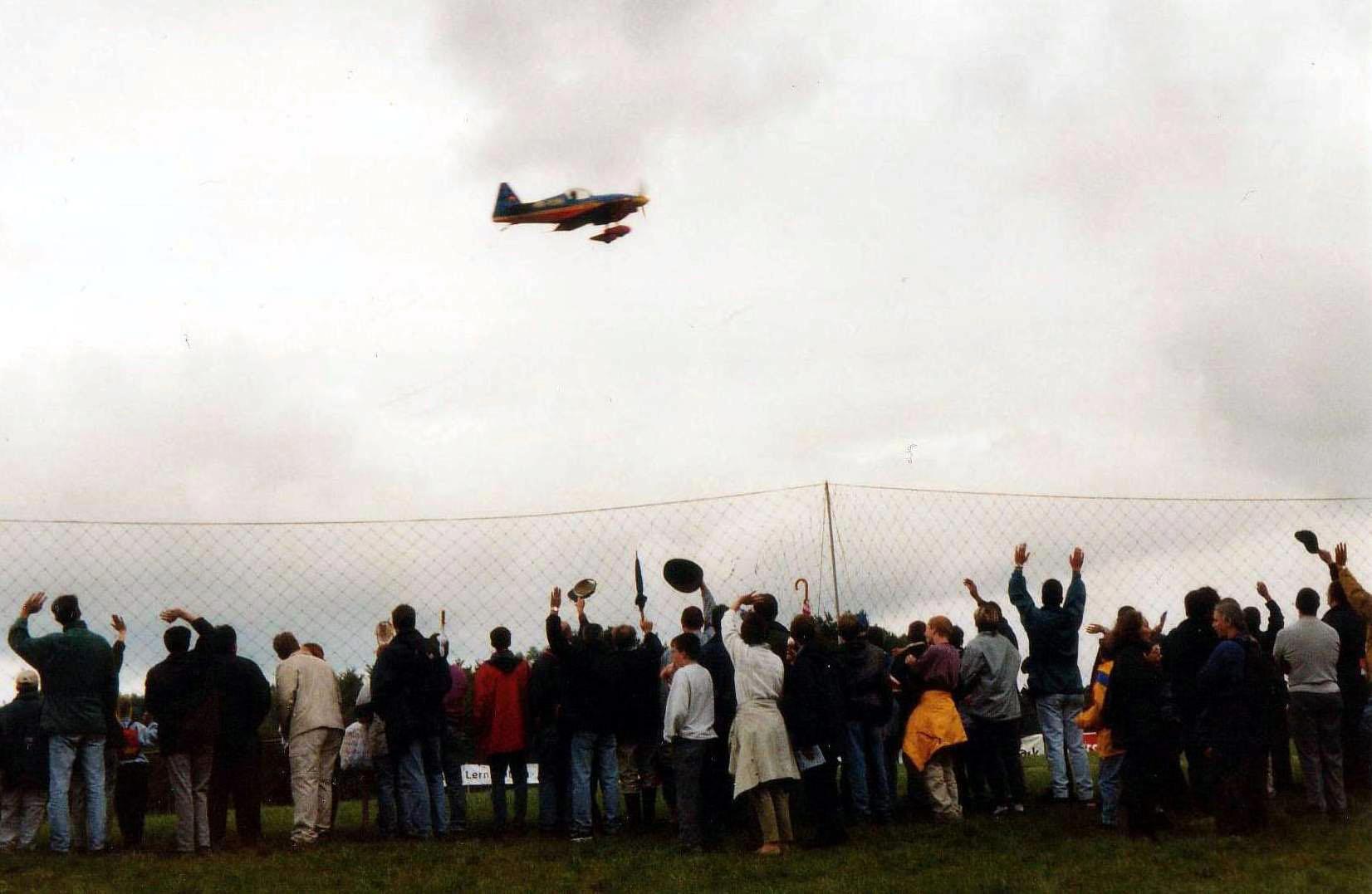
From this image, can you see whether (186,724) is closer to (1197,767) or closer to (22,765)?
(22,765)

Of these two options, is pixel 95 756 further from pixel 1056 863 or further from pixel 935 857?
pixel 1056 863

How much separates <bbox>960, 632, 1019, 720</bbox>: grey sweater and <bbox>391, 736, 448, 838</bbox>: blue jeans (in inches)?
198

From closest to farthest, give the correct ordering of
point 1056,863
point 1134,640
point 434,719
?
point 1056,863, point 1134,640, point 434,719

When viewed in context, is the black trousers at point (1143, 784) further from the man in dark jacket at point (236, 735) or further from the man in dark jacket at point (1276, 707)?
the man in dark jacket at point (236, 735)

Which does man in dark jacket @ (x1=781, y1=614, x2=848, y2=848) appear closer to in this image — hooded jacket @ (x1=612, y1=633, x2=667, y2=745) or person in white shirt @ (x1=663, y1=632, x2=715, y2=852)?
person in white shirt @ (x1=663, y1=632, x2=715, y2=852)

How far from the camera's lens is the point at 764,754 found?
11.3 m

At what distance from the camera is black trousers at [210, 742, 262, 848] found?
12273 mm

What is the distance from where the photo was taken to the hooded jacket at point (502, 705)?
13.2 meters

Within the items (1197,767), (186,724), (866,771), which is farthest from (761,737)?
(186,724)

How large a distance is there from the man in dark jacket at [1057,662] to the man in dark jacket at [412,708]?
5548mm

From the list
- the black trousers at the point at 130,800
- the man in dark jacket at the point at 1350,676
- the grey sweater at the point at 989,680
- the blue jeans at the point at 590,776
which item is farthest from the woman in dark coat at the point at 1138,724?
the black trousers at the point at 130,800

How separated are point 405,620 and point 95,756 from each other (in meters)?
2.88

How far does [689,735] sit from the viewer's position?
11.6 m

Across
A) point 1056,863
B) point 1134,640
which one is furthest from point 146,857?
point 1134,640
